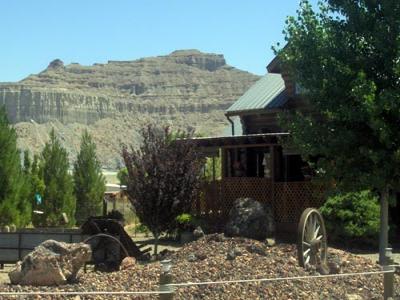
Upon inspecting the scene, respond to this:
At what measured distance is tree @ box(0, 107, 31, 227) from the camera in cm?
2312

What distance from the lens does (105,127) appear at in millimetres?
173875

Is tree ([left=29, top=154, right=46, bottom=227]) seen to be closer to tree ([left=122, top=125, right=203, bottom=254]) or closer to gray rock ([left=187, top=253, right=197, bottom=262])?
tree ([left=122, top=125, right=203, bottom=254])

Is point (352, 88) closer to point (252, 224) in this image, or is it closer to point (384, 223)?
point (384, 223)

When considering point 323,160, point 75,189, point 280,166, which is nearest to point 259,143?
point 280,166

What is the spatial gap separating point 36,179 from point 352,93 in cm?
1879

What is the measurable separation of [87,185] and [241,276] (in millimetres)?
23955

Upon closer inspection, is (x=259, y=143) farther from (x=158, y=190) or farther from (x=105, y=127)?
(x=105, y=127)

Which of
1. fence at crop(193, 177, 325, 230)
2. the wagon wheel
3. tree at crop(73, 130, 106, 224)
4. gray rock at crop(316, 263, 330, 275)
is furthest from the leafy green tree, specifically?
gray rock at crop(316, 263, 330, 275)

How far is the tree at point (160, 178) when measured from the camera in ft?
56.7

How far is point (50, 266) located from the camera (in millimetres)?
10625

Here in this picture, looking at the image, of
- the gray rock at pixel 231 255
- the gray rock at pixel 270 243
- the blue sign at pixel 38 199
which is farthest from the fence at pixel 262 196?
the blue sign at pixel 38 199

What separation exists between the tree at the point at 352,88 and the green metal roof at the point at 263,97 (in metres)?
9.76

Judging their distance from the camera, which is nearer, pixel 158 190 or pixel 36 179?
pixel 158 190

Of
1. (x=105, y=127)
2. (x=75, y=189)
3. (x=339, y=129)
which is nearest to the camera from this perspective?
(x=339, y=129)
